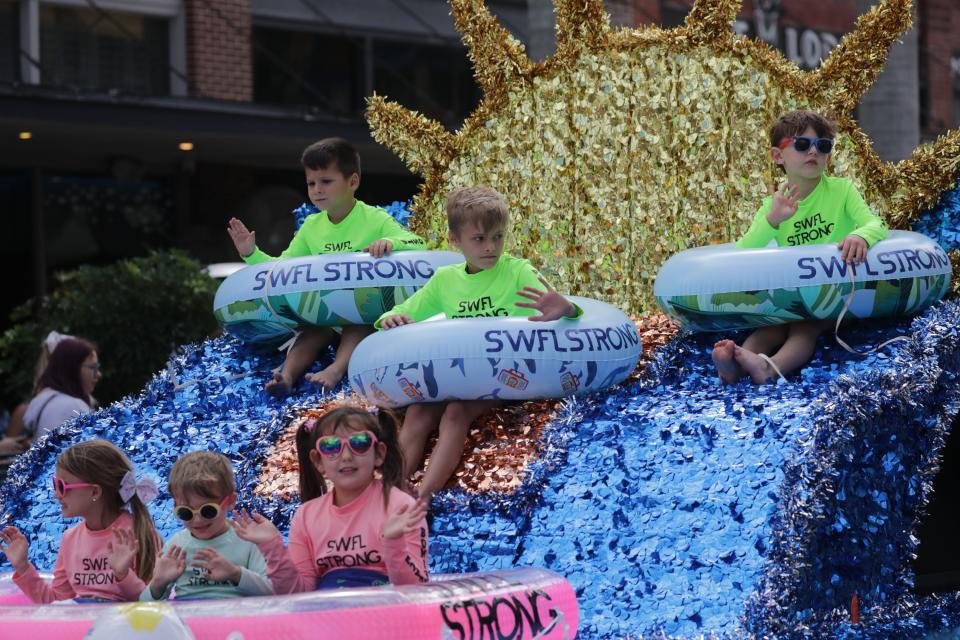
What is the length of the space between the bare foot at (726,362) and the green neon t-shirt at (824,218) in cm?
67

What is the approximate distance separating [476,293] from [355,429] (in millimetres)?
1647

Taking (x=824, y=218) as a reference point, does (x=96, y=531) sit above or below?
below

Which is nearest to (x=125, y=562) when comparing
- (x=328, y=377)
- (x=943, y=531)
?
(x=328, y=377)

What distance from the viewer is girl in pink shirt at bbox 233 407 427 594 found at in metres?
4.47

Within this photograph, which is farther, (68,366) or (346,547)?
(68,366)

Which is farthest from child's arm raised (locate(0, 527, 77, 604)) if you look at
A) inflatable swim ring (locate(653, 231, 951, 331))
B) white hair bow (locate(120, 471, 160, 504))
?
inflatable swim ring (locate(653, 231, 951, 331))

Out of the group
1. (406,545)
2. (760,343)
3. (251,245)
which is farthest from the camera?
(251,245)

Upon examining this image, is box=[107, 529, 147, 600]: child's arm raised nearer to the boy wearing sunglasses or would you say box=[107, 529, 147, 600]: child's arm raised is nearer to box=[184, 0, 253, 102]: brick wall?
the boy wearing sunglasses

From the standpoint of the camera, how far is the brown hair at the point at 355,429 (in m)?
4.58

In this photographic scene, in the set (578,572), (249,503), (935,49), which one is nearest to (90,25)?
(249,503)

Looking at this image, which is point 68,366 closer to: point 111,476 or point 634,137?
point 634,137

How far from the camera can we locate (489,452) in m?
5.83

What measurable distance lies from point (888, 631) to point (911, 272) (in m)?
1.52

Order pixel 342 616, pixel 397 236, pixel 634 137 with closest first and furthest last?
pixel 342 616
pixel 397 236
pixel 634 137
